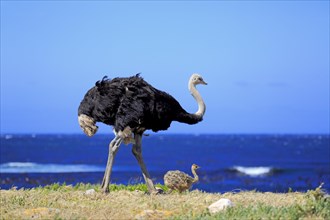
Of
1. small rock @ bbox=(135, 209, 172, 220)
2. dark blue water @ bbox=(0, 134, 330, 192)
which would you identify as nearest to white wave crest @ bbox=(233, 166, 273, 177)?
dark blue water @ bbox=(0, 134, 330, 192)

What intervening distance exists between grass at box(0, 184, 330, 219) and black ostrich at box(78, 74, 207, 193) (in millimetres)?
803

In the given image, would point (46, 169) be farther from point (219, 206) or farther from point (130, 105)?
point (219, 206)

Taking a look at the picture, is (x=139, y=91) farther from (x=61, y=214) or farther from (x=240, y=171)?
(x=240, y=171)

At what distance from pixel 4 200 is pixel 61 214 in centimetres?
180

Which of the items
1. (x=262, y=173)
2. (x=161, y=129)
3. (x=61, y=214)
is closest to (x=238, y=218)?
(x=61, y=214)

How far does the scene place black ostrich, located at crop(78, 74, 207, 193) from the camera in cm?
1279

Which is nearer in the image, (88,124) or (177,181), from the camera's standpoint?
(88,124)

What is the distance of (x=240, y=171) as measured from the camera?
1855 inches

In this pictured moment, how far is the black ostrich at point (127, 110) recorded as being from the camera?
12.8 meters

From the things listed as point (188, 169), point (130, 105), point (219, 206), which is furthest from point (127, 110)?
point (188, 169)

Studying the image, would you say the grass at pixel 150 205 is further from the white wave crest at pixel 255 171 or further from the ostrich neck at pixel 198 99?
the white wave crest at pixel 255 171

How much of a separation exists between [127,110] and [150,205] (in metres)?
1.99

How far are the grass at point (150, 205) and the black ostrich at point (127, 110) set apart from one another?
A: 0.80 metres

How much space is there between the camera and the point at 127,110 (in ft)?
42.0
